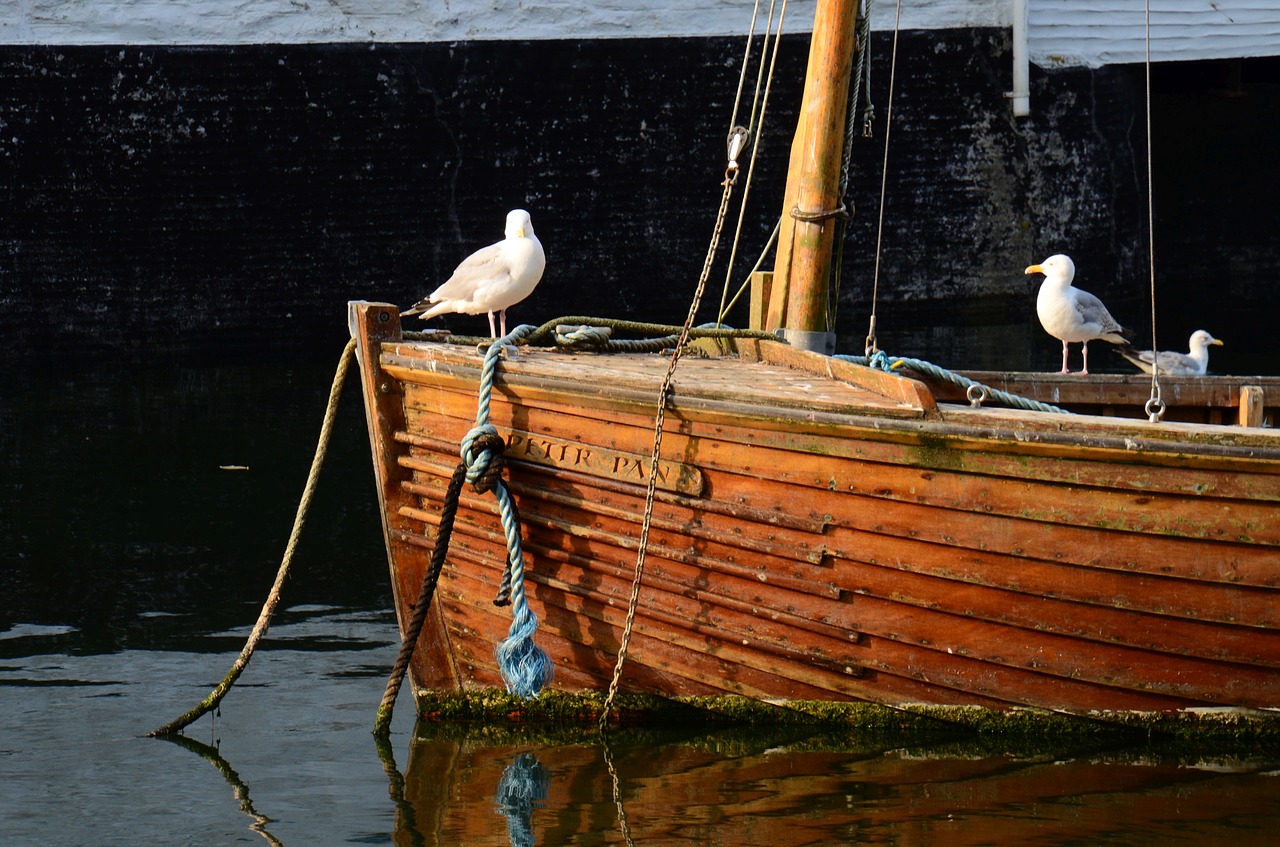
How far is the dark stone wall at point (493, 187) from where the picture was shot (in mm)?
14273

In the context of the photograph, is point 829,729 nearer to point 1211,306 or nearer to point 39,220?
point 39,220

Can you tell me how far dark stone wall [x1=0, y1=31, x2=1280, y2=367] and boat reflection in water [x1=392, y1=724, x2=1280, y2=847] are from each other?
8532 millimetres

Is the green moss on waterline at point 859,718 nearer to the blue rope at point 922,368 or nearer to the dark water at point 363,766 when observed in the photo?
the dark water at point 363,766

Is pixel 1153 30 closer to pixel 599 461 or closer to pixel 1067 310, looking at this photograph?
pixel 1067 310

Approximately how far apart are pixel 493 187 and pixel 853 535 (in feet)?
36.5

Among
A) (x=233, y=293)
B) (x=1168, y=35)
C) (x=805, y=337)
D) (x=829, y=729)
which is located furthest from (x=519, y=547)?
(x=1168, y=35)

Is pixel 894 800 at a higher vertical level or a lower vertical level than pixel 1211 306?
lower

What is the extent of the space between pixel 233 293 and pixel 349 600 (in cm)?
822

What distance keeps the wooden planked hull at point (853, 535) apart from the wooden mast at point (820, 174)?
0.62 metres

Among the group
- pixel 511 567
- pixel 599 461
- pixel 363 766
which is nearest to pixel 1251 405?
pixel 599 461

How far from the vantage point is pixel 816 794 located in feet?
15.5

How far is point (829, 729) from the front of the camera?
5164 millimetres

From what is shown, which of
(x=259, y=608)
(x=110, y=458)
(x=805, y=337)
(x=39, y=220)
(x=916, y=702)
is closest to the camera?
(x=916, y=702)

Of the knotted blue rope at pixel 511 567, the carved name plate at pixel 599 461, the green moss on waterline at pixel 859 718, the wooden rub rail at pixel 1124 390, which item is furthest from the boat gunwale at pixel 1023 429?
the wooden rub rail at pixel 1124 390
